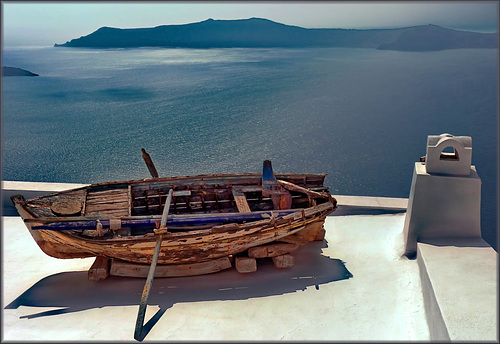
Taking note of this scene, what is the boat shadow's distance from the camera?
7539 mm

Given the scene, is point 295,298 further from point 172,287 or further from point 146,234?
point 146,234

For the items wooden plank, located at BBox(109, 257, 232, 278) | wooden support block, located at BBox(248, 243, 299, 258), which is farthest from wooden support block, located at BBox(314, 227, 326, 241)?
wooden plank, located at BBox(109, 257, 232, 278)

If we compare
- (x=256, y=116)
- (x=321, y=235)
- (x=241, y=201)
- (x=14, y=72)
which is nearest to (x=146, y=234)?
(x=241, y=201)

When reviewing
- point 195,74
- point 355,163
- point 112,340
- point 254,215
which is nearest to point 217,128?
point 355,163

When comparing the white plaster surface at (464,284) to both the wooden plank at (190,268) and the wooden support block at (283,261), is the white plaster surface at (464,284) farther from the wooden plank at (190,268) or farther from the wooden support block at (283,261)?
the wooden plank at (190,268)

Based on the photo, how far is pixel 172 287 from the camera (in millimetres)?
7918

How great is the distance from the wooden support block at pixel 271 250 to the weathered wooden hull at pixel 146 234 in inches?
5.6

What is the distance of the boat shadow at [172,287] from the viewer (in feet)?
24.7

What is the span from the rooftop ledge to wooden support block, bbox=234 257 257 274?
0.13 m

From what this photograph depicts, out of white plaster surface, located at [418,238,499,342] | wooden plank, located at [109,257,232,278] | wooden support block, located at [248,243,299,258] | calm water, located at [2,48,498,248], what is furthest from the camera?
calm water, located at [2,48,498,248]

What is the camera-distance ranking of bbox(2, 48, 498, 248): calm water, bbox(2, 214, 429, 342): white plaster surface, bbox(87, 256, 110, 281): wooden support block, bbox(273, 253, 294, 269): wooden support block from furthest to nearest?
bbox(2, 48, 498, 248): calm water → bbox(273, 253, 294, 269): wooden support block → bbox(87, 256, 110, 281): wooden support block → bbox(2, 214, 429, 342): white plaster surface

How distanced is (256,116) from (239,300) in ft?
46.3

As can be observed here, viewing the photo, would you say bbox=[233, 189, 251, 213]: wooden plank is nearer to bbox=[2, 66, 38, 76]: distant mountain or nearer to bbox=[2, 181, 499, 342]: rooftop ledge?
bbox=[2, 181, 499, 342]: rooftop ledge

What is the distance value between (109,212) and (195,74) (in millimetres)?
21062
